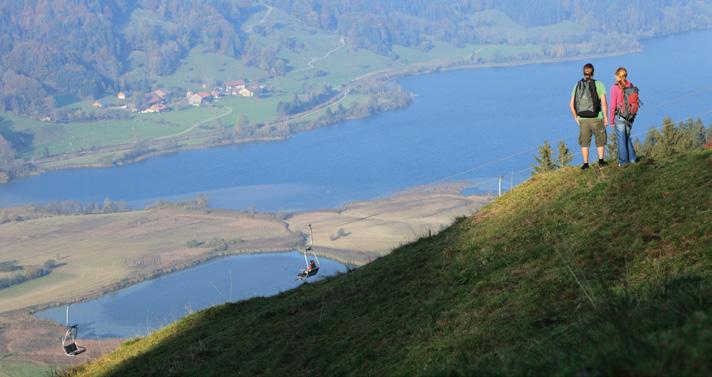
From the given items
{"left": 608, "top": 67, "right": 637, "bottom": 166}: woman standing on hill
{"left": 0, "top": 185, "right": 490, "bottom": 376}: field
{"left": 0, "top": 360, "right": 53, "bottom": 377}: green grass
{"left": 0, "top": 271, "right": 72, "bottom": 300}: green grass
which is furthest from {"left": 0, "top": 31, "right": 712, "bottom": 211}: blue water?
{"left": 608, "top": 67, "right": 637, "bottom": 166}: woman standing on hill

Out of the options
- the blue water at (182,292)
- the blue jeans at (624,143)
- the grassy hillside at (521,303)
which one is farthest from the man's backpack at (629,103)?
the blue water at (182,292)

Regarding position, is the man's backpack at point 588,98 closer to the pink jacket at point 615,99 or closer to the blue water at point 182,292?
the pink jacket at point 615,99

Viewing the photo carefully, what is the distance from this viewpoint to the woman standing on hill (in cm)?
1345

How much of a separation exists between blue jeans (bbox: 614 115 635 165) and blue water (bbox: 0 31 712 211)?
7457 centimetres

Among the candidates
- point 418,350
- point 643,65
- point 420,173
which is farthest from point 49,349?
point 643,65

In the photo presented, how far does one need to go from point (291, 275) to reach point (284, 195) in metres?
41.6

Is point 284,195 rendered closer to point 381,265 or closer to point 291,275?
point 291,275

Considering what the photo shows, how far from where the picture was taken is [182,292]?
7225cm

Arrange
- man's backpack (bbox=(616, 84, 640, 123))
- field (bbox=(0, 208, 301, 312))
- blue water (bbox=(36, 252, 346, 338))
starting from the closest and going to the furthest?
man's backpack (bbox=(616, 84, 640, 123))
blue water (bbox=(36, 252, 346, 338))
field (bbox=(0, 208, 301, 312))

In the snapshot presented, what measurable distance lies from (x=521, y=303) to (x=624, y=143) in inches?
202

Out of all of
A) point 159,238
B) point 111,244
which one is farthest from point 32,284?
point 159,238

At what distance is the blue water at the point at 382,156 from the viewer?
360 feet

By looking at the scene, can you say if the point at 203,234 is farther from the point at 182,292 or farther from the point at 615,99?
the point at 615,99

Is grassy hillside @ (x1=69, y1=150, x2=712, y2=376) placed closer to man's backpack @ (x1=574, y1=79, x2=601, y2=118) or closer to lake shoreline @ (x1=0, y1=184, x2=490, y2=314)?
man's backpack @ (x1=574, y1=79, x2=601, y2=118)
